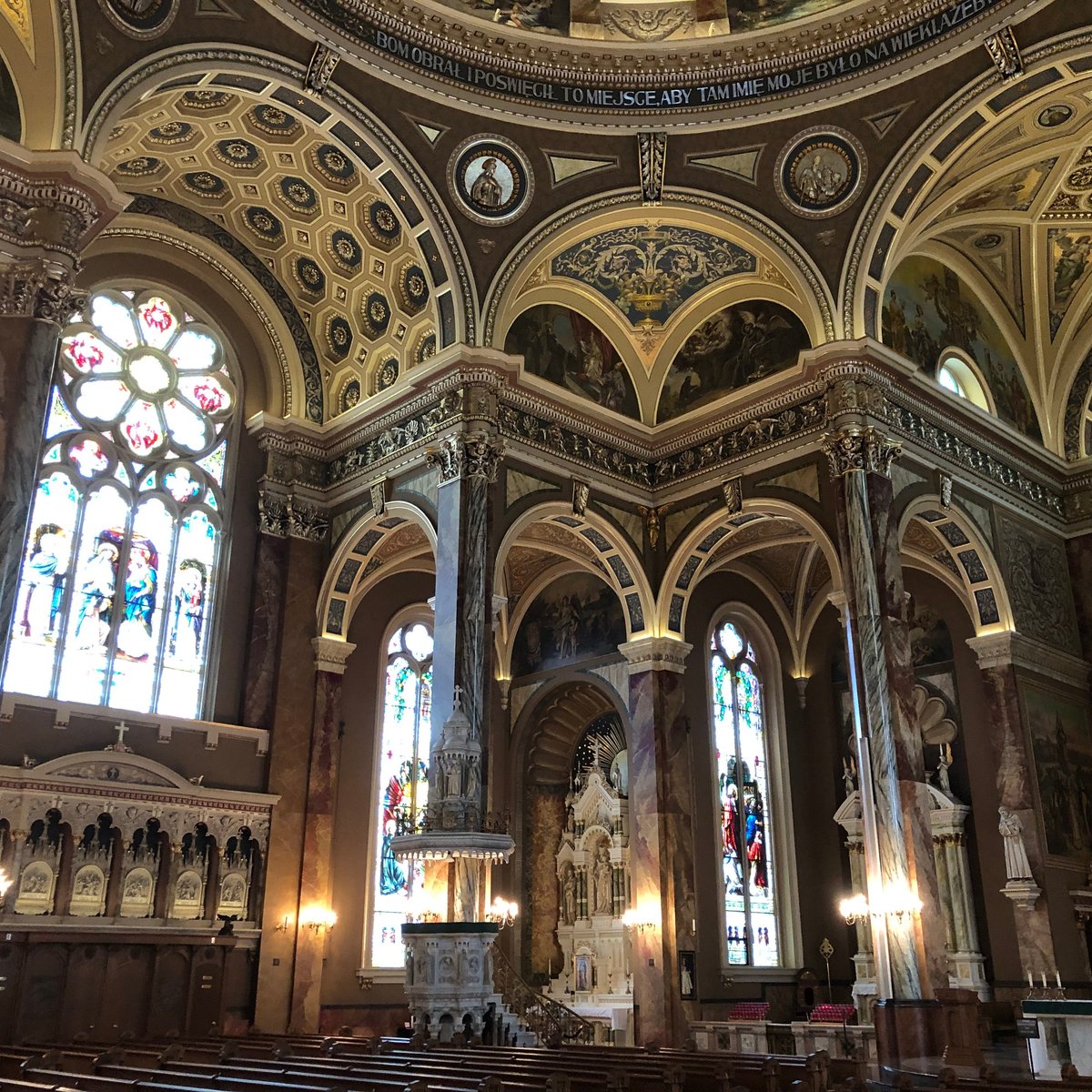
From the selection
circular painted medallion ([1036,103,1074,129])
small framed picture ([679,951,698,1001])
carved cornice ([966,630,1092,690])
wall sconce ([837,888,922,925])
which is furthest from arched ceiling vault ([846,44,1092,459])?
small framed picture ([679,951,698,1001])

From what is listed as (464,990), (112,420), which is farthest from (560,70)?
(464,990)

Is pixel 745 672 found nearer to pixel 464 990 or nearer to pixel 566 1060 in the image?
pixel 464 990

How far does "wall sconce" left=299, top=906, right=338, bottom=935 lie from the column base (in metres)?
9.33

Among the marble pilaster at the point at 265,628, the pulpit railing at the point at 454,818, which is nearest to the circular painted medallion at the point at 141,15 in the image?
the marble pilaster at the point at 265,628

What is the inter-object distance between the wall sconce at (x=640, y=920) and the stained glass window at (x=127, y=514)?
27.5 feet

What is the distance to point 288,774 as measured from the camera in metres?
19.9

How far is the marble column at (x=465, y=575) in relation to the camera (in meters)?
17.1

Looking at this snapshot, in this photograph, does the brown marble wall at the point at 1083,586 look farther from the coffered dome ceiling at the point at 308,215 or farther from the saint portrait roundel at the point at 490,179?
the coffered dome ceiling at the point at 308,215

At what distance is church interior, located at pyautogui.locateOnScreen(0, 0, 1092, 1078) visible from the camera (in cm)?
1614

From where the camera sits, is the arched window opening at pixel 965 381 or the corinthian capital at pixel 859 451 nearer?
the corinthian capital at pixel 859 451

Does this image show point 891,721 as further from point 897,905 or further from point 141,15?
point 141,15

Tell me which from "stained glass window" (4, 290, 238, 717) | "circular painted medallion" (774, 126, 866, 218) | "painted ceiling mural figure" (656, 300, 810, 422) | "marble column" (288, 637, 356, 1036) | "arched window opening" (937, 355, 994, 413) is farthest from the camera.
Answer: "arched window opening" (937, 355, 994, 413)

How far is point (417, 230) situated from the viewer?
1903cm

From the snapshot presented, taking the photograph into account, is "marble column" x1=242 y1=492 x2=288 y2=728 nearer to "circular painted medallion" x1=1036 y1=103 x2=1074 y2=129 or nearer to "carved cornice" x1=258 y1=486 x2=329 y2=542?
"carved cornice" x1=258 y1=486 x2=329 y2=542
